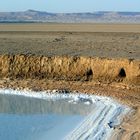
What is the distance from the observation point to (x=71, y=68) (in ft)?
76.0

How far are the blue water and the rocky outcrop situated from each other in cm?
328

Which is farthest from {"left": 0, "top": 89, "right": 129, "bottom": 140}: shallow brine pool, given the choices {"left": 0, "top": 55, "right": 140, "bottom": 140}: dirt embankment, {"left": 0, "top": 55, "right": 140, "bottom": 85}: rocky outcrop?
{"left": 0, "top": 55, "right": 140, "bottom": 85}: rocky outcrop

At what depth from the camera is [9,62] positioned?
24094 mm

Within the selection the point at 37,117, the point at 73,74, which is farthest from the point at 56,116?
the point at 73,74

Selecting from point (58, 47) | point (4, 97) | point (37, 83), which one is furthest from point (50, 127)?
point (58, 47)

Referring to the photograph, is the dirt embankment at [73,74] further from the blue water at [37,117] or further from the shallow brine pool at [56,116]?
the blue water at [37,117]

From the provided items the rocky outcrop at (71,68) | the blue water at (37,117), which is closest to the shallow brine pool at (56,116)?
the blue water at (37,117)

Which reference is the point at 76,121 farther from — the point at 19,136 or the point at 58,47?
the point at 58,47

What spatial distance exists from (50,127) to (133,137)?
11.0 feet

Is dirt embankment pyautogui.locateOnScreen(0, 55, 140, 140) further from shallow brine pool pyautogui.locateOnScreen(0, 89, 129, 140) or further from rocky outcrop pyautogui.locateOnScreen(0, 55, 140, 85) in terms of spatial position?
shallow brine pool pyautogui.locateOnScreen(0, 89, 129, 140)

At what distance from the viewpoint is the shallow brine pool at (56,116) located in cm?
1459

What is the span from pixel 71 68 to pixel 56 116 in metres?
5.94

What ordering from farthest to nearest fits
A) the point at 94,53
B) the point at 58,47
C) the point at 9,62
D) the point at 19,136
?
the point at 58,47 < the point at 94,53 < the point at 9,62 < the point at 19,136

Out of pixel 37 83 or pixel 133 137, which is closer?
pixel 133 137
